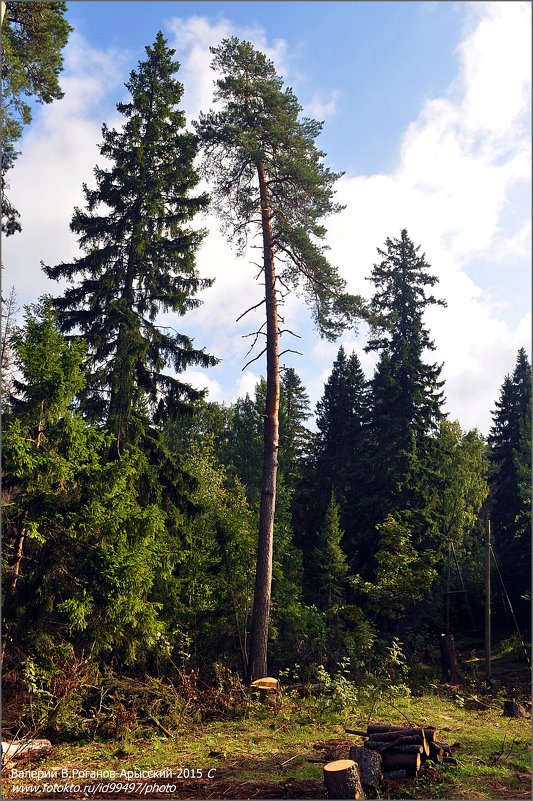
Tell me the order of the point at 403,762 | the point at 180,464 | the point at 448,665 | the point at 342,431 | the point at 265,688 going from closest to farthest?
1. the point at 403,762
2. the point at 265,688
3. the point at 180,464
4. the point at 448,665
5. the point at 342,431

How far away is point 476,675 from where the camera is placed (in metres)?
21.0

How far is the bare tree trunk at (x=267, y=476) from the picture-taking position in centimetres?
1400

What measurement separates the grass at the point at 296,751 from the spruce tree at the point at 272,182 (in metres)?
5.62

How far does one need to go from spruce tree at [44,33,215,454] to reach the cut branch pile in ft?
32.9

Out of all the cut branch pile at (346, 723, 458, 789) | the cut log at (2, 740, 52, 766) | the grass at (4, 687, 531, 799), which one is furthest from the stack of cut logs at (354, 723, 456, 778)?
the cut log at (2, 740, 52, 766)

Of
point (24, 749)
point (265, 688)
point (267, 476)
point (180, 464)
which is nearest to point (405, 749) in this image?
point (265, 688)

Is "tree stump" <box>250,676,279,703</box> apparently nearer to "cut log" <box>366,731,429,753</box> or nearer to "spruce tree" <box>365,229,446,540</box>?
"cut log" <box>366,731,429,753</box>

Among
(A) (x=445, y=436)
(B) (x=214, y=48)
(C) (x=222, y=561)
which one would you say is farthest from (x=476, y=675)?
(B) (x=214, y=48)

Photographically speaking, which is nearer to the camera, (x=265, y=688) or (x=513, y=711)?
(x=265, y=688)

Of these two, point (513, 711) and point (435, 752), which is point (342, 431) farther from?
point (435, 752)

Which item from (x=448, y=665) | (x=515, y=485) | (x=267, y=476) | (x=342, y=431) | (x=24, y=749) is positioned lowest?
(x=448, y=665)

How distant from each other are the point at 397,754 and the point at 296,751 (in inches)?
80.6

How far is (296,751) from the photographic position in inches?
391

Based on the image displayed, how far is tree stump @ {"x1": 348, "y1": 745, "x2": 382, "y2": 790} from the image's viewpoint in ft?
26.4
